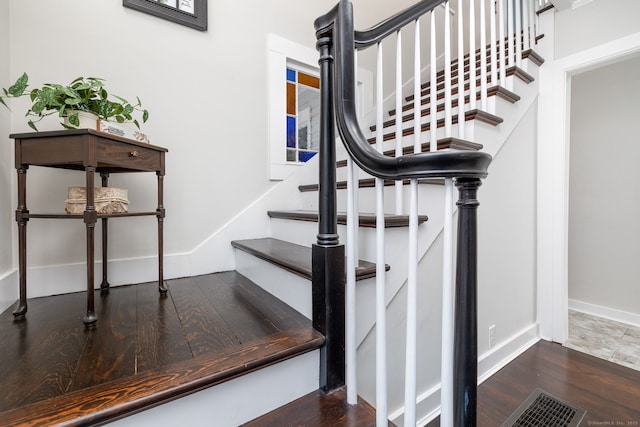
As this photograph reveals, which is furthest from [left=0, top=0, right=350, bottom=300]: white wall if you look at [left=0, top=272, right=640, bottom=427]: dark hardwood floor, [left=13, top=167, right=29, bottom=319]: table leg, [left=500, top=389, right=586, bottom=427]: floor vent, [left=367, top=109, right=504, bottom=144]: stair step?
[left=500, top=389, right=586, bottom=427]: floor vent

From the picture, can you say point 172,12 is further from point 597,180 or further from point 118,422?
point 597,180

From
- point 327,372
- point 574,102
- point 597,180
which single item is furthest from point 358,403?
point 574,102

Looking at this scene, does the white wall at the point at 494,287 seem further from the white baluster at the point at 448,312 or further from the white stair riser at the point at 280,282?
the white baluster at the point at 448,312

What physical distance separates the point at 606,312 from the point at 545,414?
1.98m

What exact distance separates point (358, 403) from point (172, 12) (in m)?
2.12

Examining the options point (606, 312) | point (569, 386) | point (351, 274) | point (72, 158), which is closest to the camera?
point (351, 274)

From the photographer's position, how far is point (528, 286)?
214 centimetres

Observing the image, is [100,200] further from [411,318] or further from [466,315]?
[466,315]

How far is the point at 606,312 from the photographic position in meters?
2.66

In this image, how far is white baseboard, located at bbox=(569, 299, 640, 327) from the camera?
8.24ft

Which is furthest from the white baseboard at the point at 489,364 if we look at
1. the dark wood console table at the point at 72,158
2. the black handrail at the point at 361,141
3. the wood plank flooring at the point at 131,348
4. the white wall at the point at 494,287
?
the dark wood console table at the point at 72,158

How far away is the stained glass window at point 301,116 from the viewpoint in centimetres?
216

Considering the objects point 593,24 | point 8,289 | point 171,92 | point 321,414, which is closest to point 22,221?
point 8,289

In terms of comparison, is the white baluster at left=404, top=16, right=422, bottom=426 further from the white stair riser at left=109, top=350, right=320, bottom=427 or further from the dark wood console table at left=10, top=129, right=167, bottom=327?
the dark wood console table at left=10, top=129, right=167, bottom=327
